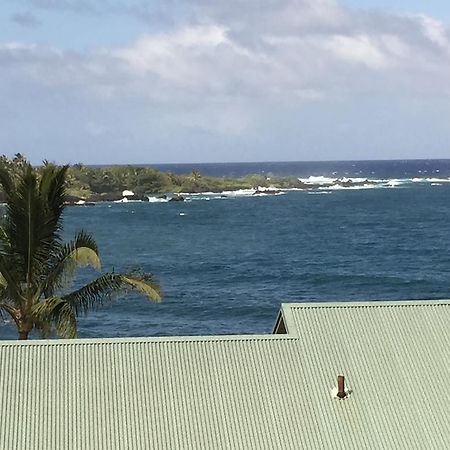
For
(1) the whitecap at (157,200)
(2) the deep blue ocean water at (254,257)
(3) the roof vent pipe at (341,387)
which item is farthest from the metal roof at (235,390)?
(1) the whitecap at (157,200)

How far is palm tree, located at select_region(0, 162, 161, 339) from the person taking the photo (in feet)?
64.4

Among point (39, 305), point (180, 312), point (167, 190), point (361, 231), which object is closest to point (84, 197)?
point (167, 190)

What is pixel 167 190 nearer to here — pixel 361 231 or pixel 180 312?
pixel 361 231

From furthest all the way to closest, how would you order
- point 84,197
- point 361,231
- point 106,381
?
point 84,197 → point 361,231 → point 106,381

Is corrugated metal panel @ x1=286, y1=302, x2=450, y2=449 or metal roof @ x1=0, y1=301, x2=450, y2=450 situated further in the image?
corrugated metal panel @ x1=286, y1=302, x2=450, y2=449

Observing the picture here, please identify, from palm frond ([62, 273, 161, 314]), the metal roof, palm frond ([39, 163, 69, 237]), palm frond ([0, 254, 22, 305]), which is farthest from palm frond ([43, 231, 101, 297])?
the metal roof

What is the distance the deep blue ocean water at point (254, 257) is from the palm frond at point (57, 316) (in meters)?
24.9

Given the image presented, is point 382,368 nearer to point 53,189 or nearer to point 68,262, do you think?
point 68,262

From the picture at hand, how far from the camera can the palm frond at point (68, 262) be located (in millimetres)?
20328

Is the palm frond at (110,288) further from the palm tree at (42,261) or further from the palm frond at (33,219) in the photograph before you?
the palm frond at (33,219)

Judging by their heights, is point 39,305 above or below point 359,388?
above

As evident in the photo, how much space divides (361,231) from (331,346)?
84663 mm

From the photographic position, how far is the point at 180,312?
51438 mm

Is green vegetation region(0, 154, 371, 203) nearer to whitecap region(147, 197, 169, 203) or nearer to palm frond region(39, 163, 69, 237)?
whitecap region(147, 197, 169, 203)
